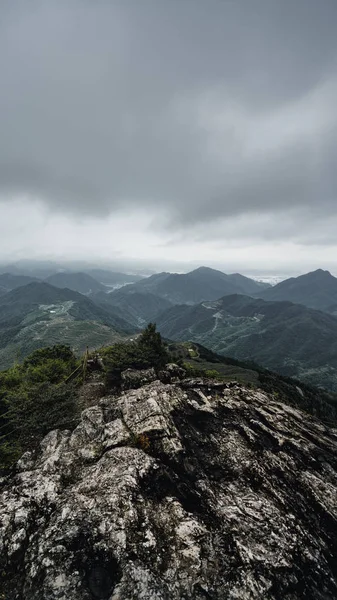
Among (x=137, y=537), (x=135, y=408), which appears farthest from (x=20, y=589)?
(x=135, y=408)

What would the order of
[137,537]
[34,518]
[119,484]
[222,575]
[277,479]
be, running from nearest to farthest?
[222,575]
[137,537]
[34,518]
[119,484]
[277,479]

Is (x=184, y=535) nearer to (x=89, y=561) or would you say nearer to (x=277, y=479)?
(x=89, y=561)

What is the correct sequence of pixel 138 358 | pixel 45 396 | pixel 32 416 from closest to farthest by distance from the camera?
pixel 32 416 → pixel 45 396 → pixel 138 358

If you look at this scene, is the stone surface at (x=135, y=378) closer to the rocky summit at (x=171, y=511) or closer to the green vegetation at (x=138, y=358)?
the green vegetation at (x=138, y=358)

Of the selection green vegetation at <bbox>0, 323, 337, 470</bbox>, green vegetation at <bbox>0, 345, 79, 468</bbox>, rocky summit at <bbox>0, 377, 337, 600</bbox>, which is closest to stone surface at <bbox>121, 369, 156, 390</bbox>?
green vegetation at <bbox>0, 323, 337, 470</bbox>

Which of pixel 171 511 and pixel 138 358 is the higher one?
pixel 171 511

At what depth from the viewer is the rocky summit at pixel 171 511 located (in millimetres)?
12070

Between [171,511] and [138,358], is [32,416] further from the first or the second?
[138,358]

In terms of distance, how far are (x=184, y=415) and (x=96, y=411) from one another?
829 cm

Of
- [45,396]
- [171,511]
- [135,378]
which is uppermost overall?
[45,396]

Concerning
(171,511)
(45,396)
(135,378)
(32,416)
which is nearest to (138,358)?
(135,378)

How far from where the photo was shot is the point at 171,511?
1500cm

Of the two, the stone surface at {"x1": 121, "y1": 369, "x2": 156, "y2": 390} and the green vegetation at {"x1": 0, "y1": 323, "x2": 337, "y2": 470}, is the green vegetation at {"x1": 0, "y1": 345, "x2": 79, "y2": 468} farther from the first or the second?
the stone surface at {"x1": 121, "y1": 369, "x2": 156, "y2": 390}

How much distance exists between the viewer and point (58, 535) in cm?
1312
